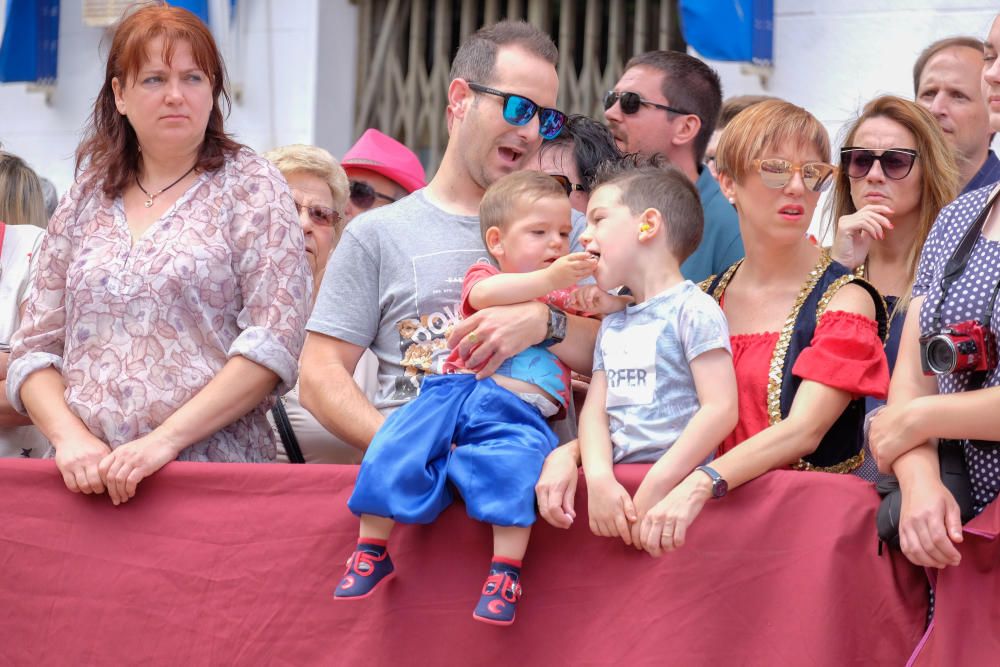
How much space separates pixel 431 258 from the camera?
140 inches

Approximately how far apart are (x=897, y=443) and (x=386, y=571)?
1.15 metres

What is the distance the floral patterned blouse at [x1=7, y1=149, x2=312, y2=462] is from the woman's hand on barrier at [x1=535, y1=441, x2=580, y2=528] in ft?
2.93

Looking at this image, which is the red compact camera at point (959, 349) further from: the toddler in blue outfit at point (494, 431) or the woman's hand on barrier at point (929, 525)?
the toddler in blue outfit at point (494, 431)

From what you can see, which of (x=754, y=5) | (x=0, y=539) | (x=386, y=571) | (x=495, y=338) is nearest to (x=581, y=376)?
(x=495, y=338)

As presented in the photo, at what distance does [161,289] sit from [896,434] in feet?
6.17

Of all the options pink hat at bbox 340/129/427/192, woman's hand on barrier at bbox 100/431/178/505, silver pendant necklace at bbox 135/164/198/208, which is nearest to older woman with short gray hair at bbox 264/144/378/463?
pink hat at bbox 340/129/427/192

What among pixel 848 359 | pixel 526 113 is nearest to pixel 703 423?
pixel 848 359

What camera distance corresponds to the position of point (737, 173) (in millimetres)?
3410

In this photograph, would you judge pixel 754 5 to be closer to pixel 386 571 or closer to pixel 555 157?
pixel 555 157

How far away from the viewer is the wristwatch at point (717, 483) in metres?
2.87

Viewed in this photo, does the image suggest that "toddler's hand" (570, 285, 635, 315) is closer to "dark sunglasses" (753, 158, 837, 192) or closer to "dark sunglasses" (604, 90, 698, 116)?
"dark sunglasses" (753, 158, 837, 192)

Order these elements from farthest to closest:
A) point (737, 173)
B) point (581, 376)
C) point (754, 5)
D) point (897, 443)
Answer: point (754, 5)
point (581, 376)
point (737, 173)
point (897, 443)

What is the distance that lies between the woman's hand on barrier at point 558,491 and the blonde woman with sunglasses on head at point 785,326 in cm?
22

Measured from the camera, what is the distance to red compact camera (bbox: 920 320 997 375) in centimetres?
272
